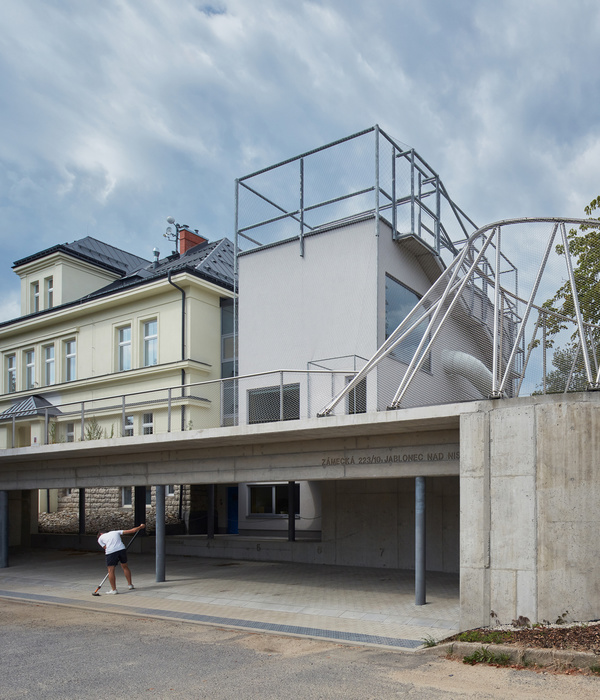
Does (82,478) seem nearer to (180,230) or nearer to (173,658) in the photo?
(173,658)

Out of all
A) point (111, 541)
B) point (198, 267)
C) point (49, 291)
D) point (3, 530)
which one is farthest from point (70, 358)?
point (111, 541)

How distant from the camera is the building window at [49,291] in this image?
3257 centimetres

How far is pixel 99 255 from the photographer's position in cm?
3406

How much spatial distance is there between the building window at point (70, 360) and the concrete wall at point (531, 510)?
75.7 ft

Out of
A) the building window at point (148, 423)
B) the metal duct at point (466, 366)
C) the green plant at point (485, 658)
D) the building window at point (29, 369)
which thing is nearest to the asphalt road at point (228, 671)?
the green plant at point (485, 658)

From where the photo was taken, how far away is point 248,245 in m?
22.7

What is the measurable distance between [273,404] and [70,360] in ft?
56.2

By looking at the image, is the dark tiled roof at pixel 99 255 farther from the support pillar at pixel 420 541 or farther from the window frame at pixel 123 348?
the support pillar at pixel 420 541

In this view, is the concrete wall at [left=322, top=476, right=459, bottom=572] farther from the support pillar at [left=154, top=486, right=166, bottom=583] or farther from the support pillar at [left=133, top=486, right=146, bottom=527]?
the support pillar at [left=133, top=486, right=146, bottom=527]

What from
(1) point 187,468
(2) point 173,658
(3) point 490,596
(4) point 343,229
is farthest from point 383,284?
(2) point 173,658

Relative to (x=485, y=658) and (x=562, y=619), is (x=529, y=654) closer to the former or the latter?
(x=485, y=658)

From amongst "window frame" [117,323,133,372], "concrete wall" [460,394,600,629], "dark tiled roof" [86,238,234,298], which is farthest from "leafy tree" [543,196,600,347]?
"window frame" [117,323,133,372]

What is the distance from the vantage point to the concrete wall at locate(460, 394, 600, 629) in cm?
984

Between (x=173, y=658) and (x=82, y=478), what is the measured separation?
11.9 metres
